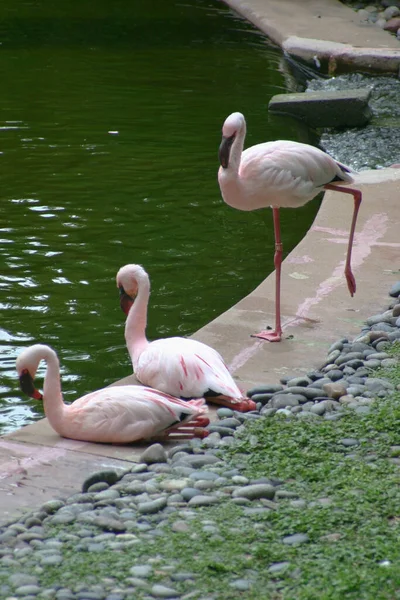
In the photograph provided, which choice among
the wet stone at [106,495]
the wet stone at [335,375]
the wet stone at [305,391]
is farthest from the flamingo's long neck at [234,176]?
the wet stone at [106,495]

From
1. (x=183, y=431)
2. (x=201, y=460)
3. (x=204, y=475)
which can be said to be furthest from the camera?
(x=183, y=431)

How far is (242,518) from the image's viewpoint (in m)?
3.92

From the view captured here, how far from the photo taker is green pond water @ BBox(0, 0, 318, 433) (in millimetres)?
7051

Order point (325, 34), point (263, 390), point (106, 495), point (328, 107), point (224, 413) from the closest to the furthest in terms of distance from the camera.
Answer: point (106, 495) < point (224, 413) < point (263, 390) < point (328, 107) < point (325, 34)

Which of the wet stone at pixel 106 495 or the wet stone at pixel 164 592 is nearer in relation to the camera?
the wet stone at pixel 164 592

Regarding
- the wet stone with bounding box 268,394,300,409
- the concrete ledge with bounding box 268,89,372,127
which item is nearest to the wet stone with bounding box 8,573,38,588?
the wet stone with bounding box 268,394,300,409

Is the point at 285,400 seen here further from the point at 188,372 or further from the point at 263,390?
the point at 188,372

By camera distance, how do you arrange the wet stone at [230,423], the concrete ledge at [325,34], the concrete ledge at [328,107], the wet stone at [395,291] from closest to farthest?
the wet stone at [230,423]
the wet stone at [395,291]
the concrete ledge at [328,107]
the concrete ledge at [325,34]

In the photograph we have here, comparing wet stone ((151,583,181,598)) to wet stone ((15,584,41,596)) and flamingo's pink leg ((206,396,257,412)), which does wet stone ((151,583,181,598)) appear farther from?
flamingo's pink leg ((206,396,257,412))

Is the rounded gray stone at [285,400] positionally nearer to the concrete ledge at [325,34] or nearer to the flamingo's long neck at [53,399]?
the flamingo's long neck at [53,399]

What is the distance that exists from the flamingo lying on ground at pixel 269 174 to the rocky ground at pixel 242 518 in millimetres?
1434

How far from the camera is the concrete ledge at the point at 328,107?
459 inches

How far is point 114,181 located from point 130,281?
→ 4167 mm

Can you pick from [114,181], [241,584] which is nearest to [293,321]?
[241,584]
